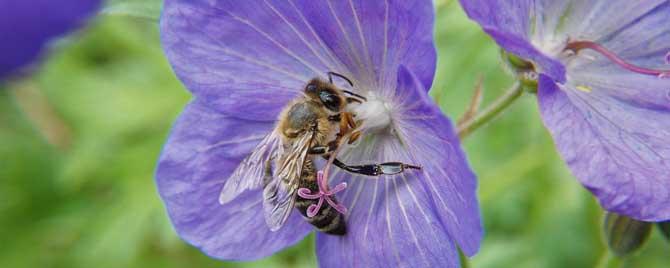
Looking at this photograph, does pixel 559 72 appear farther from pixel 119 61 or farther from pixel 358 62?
pixel 119 61

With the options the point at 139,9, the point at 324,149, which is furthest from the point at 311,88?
the point at 139,9

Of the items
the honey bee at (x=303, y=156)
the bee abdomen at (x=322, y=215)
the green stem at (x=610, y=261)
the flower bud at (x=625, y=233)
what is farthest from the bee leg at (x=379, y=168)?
the green stem at (x=610, y=261)

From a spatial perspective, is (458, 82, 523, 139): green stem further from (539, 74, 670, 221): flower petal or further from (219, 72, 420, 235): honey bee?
(219, 72, 420, 235): honey bee

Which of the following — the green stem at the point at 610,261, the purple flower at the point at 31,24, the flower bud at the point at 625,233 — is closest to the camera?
the flower bud at the point at 625,233

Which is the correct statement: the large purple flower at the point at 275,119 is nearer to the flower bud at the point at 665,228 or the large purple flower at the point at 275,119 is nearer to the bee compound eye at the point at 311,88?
the bee compound eye at the point at 311,88

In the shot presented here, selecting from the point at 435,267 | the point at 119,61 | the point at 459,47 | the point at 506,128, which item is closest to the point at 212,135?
the point at 435,267

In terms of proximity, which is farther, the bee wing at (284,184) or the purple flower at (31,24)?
the purple flower at (31,24)

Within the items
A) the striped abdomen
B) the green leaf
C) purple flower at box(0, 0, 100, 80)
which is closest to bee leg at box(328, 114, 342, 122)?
the striped abdomen

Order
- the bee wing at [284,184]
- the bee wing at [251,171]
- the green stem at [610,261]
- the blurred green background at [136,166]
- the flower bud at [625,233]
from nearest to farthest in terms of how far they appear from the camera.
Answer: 1. the bee wing at [284,184]
2. the bee wing at [251,171]
3. the flower bud at [625,233]
4. the green stem at [610,261]
5. the blurred green background at [136,166]
